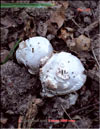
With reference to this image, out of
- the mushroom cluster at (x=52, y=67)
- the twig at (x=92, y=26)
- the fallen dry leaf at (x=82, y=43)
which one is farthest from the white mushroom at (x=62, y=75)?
the twig at (x=92, y=26)

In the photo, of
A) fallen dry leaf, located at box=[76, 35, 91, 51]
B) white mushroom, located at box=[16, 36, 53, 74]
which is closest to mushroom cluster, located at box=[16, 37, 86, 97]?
white mushroom, located at box=[16, 36, 53, 74]

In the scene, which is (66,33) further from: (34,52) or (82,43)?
(34,52)

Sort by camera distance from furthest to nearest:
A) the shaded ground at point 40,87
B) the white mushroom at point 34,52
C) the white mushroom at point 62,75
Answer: the shaded ground at point 40,87 < the white mushroom at point 34,52 < the white mushroom at point 62,75

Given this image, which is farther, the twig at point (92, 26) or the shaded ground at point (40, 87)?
the twig at point (92, 26)

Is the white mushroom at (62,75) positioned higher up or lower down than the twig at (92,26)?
lower down

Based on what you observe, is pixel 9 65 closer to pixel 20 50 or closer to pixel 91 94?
pixel 20 50

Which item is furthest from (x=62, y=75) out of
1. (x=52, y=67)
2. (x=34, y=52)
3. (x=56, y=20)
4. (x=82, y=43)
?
(x=56, y=20)

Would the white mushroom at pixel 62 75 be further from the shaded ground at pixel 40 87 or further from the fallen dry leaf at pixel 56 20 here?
the fallen dry leaf at pixel 56 20

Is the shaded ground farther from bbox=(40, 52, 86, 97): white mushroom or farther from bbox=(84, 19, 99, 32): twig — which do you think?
bbox=(40, 52, 86, 97): white mushroom
